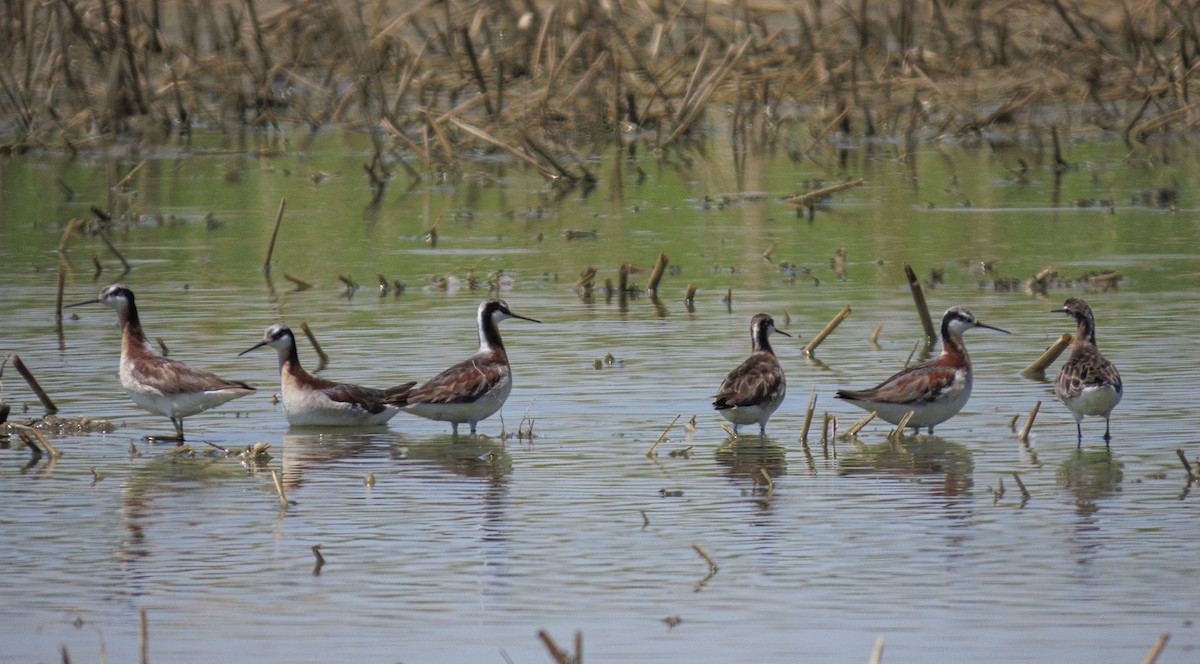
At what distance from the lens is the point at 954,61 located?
30.7 m

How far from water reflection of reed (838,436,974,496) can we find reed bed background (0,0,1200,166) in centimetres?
1514

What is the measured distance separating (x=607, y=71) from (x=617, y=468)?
20.3 m

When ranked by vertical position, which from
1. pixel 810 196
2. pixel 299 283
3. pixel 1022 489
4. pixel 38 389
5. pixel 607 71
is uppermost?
pixel 607 71

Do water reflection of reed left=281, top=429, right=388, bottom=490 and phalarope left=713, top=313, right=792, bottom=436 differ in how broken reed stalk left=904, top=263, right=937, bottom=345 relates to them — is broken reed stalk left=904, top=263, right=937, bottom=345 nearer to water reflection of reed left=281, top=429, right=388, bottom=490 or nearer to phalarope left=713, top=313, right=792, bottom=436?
phalarope left=713, top=313, right=792, bottom=436

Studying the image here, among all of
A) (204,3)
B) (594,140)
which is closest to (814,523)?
(594,140)

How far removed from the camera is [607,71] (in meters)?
30.4

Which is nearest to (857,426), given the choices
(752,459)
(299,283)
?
(752,459)

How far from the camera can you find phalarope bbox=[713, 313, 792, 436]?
11.7 metres

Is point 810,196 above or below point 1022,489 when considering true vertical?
above

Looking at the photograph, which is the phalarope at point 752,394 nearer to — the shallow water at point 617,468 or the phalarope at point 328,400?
the shallow water at point 617,468

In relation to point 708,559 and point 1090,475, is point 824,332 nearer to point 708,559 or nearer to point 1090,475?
point 1090,475

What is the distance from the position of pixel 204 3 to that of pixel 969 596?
25744 mm

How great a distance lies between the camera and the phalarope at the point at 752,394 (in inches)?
459

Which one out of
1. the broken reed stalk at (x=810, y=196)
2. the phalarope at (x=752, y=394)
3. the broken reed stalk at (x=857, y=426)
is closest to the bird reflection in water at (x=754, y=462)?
the phalarope at (x=752, y=394)
